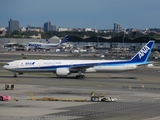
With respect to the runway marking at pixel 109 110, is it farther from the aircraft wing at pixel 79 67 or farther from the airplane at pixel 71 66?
the airplane at pixel 71 66

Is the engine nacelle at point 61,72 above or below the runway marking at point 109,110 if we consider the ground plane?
above

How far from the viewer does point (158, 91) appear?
77688 mm

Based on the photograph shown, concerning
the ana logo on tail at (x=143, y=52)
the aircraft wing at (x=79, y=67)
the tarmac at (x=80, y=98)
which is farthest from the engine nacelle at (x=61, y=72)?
the ana logo on tail at (x=143, y=52)

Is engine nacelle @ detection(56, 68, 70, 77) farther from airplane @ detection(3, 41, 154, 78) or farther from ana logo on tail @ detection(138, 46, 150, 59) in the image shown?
ana logo on tail @ detection(138, 46, 150, 59)

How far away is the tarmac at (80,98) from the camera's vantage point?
4994cm

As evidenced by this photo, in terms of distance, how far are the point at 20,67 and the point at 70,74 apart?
1385 cm

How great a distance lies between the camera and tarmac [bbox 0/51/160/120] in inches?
1966

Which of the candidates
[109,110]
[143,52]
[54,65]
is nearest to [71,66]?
[54,65]

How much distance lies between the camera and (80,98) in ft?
216

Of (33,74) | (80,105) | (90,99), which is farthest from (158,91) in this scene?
(33,74)

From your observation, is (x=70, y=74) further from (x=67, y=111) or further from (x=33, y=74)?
(x=67, y=111)

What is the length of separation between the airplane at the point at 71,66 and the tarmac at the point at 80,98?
5.78 feet

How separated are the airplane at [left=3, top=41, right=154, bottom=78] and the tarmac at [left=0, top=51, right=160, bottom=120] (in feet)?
5.78

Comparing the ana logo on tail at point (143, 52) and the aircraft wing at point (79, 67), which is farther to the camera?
the ana logo on tail at point (143, 52)
